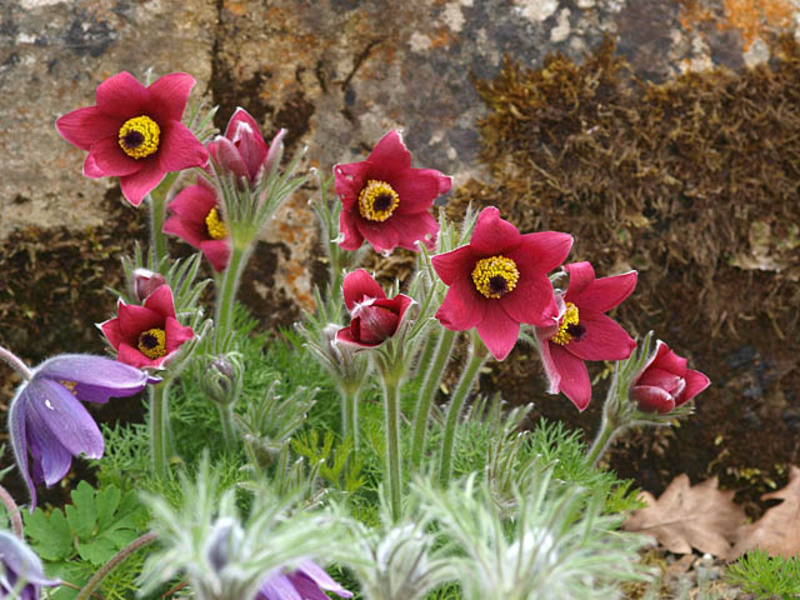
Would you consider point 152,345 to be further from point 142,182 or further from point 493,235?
point 493,235

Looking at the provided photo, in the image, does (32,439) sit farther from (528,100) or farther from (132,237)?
(528,100)

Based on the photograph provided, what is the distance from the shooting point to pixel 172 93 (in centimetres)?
173

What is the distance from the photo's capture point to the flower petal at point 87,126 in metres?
1.74

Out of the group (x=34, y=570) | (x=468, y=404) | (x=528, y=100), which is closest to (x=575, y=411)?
(x=468, y=404)

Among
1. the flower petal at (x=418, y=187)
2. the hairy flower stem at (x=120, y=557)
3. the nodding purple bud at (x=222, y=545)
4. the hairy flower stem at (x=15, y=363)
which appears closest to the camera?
the nodding purple bud at (x=222, y=545)

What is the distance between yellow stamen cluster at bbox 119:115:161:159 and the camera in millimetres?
1723

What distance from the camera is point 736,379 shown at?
2.49m

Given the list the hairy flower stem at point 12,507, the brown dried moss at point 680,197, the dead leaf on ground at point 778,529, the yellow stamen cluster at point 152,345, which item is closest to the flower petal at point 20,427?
the hairy flower stem at point 12,507

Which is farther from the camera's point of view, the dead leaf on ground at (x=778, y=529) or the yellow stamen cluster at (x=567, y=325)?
the dead leaf on ground at (x=778, y=529)

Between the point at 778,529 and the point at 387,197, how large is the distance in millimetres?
1474

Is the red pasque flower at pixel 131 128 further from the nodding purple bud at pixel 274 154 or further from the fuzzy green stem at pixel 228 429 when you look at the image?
the fuzzy green stem at pixel 228 429

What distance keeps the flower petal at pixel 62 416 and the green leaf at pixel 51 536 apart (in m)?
0.34

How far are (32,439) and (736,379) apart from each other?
6.22 ft

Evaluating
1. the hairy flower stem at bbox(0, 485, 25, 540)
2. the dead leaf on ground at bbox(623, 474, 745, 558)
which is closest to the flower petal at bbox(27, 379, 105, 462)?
the hairy flower stem at bbox(0, 485, 25, 540)
